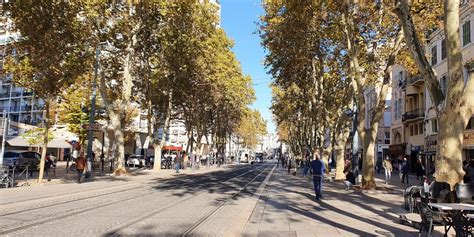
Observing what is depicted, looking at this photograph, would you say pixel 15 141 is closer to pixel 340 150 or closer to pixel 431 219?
pixel 340 150

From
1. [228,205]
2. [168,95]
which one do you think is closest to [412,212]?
[228,205]

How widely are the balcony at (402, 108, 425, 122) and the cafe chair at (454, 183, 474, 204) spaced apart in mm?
36973

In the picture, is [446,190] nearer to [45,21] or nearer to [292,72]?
[45,21]

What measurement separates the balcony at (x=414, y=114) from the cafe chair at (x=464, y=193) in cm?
3697

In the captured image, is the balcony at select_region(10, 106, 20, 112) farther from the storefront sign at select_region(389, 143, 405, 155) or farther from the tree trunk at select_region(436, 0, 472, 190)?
the tree trunk at select_region(436, 0, 472, 190)

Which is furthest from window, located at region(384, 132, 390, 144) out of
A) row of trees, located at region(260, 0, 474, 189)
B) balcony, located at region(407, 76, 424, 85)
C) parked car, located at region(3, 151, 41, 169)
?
parked car, located at region(3, 151, 41, 169)

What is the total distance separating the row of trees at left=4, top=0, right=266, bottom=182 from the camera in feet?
68.5

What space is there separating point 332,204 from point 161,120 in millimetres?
39963

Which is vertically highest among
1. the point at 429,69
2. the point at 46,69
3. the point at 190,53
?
the point at 190,53

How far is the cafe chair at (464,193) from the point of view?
930 centimetres

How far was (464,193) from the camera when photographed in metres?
9.35

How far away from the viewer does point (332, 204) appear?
1513 cm

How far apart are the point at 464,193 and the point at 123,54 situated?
26066mm

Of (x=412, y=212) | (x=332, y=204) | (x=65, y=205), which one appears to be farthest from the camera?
(x=332, y=204)
